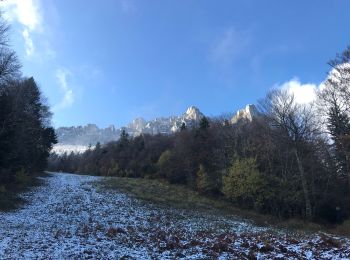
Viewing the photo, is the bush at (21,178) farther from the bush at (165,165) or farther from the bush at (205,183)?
the bush at (165,165)

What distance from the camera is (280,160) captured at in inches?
2010

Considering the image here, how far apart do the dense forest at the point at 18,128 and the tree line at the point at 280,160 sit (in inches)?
965

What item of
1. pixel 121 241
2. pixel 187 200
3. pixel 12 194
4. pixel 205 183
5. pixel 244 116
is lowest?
pixel 121 241

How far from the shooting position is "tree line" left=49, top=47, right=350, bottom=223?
126ft

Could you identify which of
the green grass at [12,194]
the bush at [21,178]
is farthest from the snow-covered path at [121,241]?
the bush at [21,178]

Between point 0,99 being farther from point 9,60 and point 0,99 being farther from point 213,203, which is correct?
point 213,203

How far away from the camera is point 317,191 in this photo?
44062 mm

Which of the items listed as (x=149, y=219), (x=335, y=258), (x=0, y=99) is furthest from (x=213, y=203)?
(x=335, y=258)

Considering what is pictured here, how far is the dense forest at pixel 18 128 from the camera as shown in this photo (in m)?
33.7

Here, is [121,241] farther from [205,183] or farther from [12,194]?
[205,183]

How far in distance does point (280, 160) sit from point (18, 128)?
34308 mm

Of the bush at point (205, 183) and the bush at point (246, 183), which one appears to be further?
the bush at point (205, 183)

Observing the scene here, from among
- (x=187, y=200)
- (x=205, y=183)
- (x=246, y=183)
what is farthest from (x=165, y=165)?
(x=246, y=183)

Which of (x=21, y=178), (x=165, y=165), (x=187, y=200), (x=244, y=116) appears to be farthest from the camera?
(x=244, y=116)
